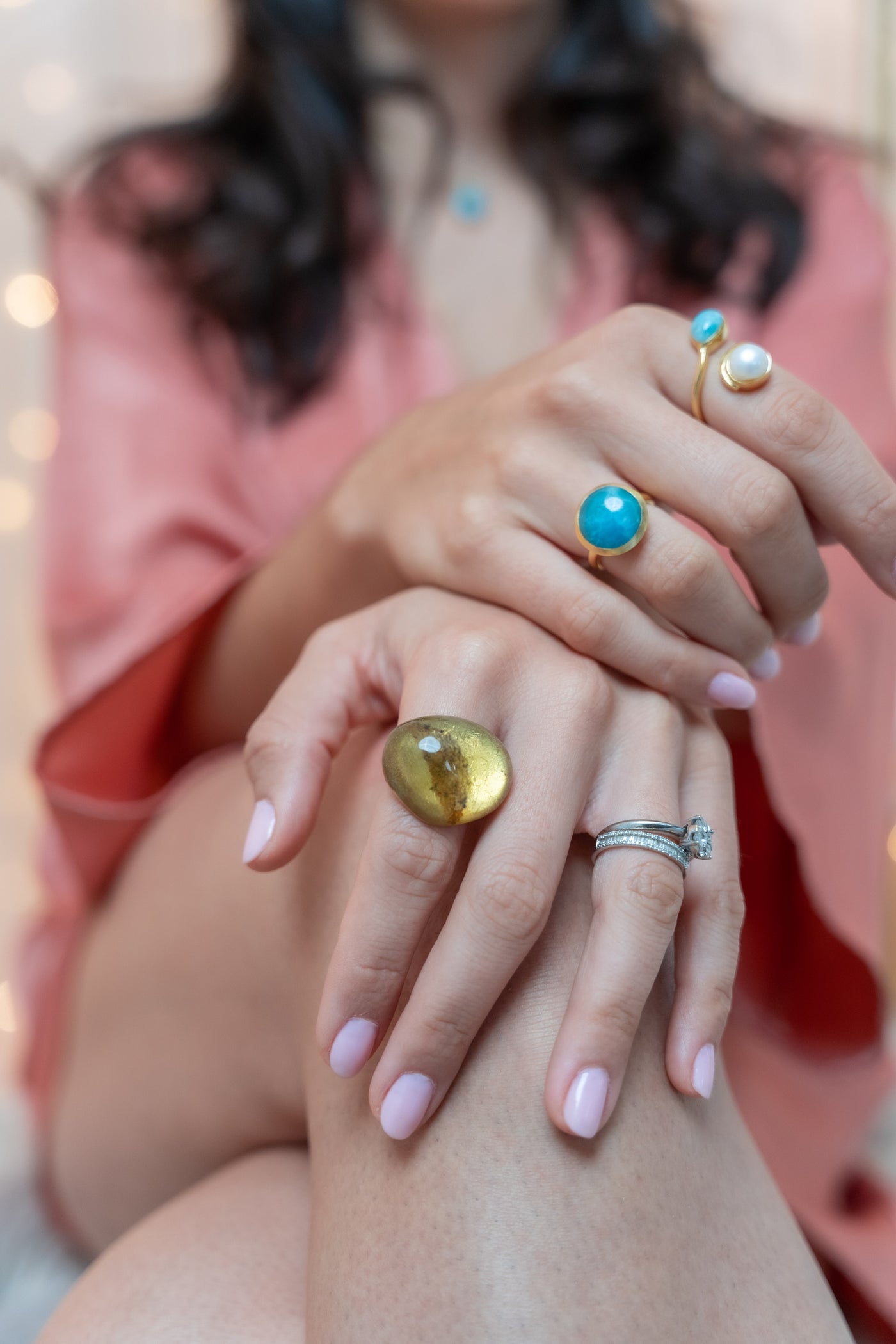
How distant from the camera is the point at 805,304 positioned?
3.63 feet

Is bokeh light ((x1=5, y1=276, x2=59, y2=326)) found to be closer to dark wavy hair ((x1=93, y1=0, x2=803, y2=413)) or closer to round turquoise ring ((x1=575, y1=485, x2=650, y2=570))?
dark wavy hair ((x1=93, y1=0, x2=803, y2=413))

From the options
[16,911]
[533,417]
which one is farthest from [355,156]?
[16,911]

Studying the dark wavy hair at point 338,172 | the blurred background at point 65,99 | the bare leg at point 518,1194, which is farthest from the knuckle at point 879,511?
the blurred background at point 65,99

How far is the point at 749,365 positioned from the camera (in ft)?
1.65

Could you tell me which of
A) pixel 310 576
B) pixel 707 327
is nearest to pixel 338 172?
pixel 310 576

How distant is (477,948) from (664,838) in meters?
0.10

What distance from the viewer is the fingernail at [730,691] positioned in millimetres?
533

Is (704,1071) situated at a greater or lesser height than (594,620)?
lesser

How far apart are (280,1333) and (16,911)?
1.26 m

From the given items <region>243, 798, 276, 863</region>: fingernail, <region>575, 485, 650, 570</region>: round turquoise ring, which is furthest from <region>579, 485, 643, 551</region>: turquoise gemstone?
<region>243, 798, 276, 863</region>: fingernail

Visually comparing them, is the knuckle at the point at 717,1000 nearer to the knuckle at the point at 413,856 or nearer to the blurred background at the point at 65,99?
the knuckle at the point at 413,856

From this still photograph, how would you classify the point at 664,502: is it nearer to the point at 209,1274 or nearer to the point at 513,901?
the point at 513,901

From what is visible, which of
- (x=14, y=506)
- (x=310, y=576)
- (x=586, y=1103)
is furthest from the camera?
(x=14, y=506)

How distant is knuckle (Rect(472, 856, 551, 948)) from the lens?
444 mm
